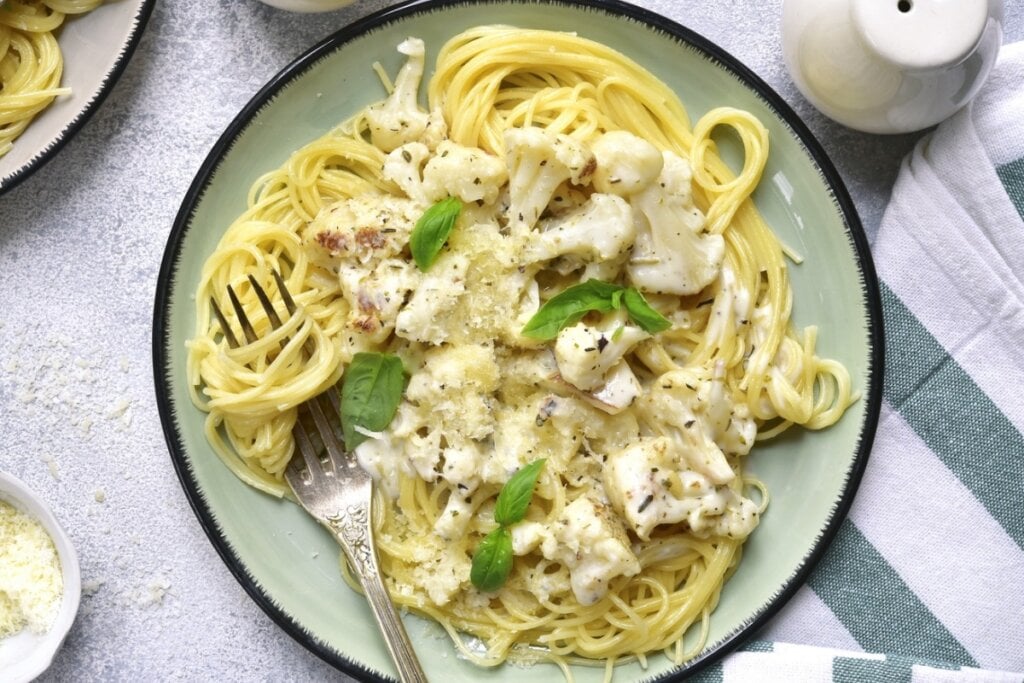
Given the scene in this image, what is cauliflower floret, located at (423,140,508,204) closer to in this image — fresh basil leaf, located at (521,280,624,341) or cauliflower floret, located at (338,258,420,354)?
cauliflower floret, located at (338,258,420,354)

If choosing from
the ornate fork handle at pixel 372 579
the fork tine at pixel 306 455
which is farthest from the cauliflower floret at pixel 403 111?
the ornate fork handle at pixel 372 579

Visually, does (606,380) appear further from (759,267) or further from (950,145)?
(950,145)

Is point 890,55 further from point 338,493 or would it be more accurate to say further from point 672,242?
point 338,493

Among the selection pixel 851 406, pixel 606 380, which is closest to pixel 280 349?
pixel 606 380

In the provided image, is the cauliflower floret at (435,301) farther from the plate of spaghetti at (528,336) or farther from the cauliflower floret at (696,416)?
the cauliflower floret at (696,416)

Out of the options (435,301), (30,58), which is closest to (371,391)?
(435,301)

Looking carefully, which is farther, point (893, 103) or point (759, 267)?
point (759, 267)
